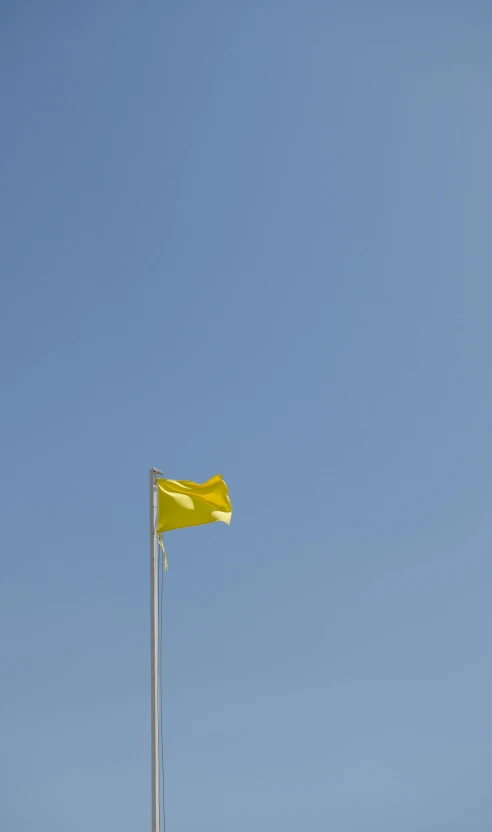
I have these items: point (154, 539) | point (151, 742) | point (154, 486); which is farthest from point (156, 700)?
point (154, 486)

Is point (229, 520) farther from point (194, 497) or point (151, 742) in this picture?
point (151, 742)

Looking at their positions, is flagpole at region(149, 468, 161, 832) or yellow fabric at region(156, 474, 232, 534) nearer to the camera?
flagpole at region(149, 468, 161, 832)

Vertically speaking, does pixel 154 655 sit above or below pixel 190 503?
below

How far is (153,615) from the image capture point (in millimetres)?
20453

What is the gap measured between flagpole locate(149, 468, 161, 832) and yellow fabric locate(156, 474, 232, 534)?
0.45 metres

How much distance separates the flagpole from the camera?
18.7 m

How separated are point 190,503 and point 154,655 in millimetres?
4241

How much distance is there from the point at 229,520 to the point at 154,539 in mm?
2532

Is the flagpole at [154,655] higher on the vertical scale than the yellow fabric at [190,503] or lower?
lower

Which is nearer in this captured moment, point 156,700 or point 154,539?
point 156,700

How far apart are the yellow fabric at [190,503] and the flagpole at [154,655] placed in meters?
0.45

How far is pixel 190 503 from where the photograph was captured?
22.7m

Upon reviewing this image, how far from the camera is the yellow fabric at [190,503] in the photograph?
882 inches

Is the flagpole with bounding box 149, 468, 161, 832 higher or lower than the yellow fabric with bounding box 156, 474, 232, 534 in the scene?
lower
